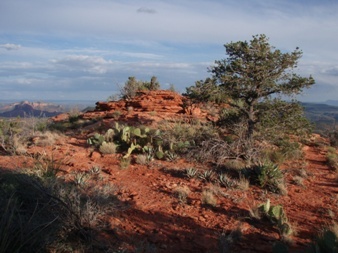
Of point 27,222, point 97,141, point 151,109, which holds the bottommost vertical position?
point 27,222

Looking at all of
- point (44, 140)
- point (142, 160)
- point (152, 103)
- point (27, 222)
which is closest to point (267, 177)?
point (142, 160)

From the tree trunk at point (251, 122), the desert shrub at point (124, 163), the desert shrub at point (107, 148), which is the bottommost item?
the desert shrub at point (124, 163)

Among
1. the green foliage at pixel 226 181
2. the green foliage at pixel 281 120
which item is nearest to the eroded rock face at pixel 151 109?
the green foliage at pixel 281 120

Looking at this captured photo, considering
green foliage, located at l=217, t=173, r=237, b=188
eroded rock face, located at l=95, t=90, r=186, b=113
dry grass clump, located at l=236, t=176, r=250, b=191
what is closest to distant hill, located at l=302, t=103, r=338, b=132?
dry grass clump, located at l=236, t=176, r=250, b=191

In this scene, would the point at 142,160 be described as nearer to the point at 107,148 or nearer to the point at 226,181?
the point at 107,148

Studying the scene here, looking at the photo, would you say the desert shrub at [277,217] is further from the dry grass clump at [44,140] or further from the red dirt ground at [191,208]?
the dry grass clump at [44,140]

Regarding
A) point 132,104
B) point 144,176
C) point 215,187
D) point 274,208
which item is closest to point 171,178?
point 144,176

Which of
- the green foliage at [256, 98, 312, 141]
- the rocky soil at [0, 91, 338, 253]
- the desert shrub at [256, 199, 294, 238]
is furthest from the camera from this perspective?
the green foliage at [256, 98, 312, 141]

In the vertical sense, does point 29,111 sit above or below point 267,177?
above

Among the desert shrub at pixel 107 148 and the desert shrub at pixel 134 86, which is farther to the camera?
the desert shrub at pixel 134 86

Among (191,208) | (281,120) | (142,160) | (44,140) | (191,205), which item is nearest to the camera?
(191,208)

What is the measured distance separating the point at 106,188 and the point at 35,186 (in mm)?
2115

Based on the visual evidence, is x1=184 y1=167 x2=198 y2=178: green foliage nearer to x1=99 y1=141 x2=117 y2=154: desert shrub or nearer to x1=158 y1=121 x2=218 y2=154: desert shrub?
x1=158 y1=121 x2=218 y2=154: desert shrub

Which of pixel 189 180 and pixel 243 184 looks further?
pixel 189 180
